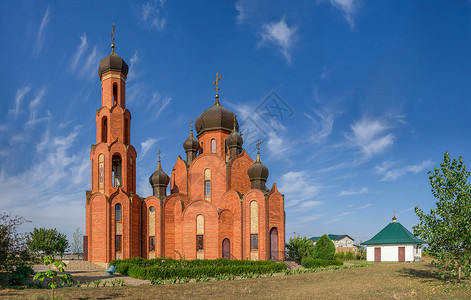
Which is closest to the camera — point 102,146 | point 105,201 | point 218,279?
point 218,279

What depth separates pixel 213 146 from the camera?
113 ft

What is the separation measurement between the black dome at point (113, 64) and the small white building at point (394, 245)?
25.9m

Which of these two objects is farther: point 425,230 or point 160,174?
point 160,174

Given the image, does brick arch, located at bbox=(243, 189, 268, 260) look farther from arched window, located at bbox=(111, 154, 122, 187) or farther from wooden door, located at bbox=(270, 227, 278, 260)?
arched window, located at bbox=(111, 154, 122, 187)

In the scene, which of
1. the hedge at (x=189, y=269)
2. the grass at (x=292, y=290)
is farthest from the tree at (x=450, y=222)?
the hedge at (x=189, y=269)

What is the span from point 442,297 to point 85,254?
24.3m

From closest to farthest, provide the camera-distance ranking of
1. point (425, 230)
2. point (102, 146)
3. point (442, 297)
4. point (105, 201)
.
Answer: point (442, 297), point (425, 230), point (105, 201), point (102, 146)

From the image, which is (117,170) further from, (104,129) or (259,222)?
(259,222)

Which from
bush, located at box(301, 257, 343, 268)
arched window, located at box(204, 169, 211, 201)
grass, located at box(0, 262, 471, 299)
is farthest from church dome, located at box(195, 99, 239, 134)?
grass, located at box(0, 262, 471, 299)

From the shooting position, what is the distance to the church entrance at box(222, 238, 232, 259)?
1146 inches

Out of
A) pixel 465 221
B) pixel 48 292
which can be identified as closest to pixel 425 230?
pixel 465 221

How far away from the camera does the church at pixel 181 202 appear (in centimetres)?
2870

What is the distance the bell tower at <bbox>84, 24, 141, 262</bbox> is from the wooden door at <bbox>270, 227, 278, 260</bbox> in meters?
9.89

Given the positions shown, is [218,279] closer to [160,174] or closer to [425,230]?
[425,230]
